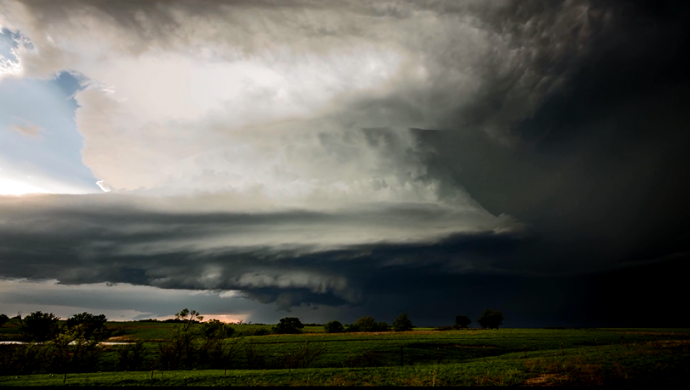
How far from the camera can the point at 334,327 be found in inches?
6624

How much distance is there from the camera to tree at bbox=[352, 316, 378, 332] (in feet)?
551

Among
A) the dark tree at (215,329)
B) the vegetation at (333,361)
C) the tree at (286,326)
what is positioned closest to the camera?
the vegetation at (333,361)

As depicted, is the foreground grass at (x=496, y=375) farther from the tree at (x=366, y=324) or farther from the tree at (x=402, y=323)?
the tree at (x=402, y=323)

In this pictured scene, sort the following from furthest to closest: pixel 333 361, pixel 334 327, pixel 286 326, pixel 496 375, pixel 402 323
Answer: pixel 402 323 → pixel 334 327 → pixel 286 326 → pixel 333 361 → pixel 496 375

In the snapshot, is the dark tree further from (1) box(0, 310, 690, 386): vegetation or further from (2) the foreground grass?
(2) the foreground grass

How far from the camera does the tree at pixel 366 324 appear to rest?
168m

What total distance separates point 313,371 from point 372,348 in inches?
1643

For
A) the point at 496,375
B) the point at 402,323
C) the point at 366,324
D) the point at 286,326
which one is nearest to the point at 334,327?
the point at 366,324

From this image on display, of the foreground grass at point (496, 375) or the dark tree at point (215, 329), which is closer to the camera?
the foreground grass at point (496, 375)

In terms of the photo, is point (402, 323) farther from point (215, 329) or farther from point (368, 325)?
point (215, 329)

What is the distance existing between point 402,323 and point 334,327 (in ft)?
113

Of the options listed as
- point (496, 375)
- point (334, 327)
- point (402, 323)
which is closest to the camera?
point (496, 375)

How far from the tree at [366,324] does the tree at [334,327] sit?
6.01 metres

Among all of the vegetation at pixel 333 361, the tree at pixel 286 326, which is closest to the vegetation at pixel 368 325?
the tree at pixel 286 326
